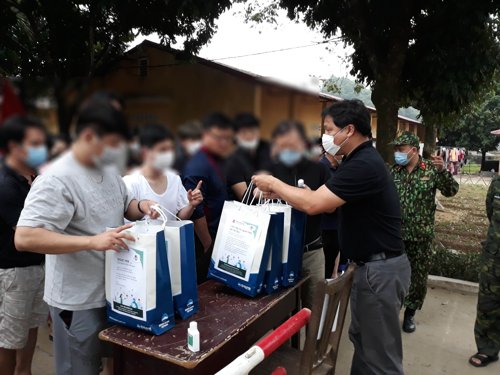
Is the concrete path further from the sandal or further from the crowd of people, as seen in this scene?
the crowd of people

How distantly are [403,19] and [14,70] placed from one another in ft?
14.0

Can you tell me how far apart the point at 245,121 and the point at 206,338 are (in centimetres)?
123

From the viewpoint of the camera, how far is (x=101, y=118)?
388mm

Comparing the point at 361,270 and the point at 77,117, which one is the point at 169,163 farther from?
the point at 361,270

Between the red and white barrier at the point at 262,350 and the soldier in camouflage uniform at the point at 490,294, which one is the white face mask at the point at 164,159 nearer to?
the red and white barrier at the point at 262,350

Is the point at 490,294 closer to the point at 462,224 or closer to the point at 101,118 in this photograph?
the point at 101,118

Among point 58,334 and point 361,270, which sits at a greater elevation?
point 361,270

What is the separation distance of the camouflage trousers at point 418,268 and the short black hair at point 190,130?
3.26 m

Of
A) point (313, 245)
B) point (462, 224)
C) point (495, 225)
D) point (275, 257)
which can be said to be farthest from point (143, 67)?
point (462, 224)

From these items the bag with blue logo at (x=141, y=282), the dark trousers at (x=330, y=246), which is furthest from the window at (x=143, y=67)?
the dark trousers at (x=330, y=246)

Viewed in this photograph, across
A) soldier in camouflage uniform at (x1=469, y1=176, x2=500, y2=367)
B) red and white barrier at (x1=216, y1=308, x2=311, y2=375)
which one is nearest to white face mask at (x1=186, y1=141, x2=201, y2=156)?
red and white barrier at (x1=216, y1=308, x2=311, y2=375)

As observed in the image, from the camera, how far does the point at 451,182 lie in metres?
3.28

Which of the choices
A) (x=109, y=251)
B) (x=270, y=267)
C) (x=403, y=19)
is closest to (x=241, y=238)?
(x=270, y=267)

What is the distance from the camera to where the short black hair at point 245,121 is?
0.50m
